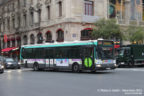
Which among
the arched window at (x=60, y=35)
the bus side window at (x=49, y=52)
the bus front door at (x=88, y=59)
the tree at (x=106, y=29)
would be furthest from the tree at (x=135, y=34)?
the bus front door at (x=88, y=59)

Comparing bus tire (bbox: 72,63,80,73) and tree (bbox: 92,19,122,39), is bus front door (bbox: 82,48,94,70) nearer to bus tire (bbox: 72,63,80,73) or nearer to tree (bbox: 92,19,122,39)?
bus tire (bbox: 72,63,80,73)

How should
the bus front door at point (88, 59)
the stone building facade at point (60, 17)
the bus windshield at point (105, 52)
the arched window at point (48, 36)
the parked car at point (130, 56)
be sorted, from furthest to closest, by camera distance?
the arched window at point (48, 36) < the stone building facade at point (60, 17) < the parked car at point (130, 56) < the bus front door at point (88, 59) < the bus windshield at point (105, 52)

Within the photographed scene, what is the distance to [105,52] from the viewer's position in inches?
→ 821

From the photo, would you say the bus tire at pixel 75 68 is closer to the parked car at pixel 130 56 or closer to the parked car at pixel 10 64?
the parked car at pixel 130 56

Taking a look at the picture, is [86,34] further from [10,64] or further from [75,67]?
[75,67]

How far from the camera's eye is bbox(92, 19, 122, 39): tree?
3400 centimetres

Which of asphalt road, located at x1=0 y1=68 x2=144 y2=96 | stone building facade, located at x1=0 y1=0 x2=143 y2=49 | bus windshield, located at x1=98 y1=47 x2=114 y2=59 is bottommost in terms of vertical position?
asphalt road, located at x1=0 y1=68 x2=144 y2=96

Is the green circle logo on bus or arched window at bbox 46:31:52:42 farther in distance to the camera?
arched window at bbox 46:31:52:42

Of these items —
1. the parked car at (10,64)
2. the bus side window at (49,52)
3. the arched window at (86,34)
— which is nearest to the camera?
the bus side window at (49,52)

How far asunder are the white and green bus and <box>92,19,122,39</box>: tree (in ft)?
36.3

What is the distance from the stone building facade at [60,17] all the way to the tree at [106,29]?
2.69m

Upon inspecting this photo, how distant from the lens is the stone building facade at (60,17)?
36.1m

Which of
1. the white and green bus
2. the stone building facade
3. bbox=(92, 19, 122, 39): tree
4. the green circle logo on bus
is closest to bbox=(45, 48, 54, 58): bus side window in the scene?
the white and green bus

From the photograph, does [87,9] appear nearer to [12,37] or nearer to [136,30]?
[136,30]
